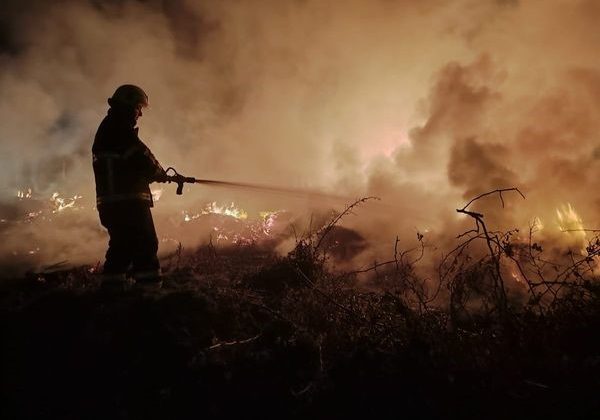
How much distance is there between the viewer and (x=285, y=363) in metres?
2.71

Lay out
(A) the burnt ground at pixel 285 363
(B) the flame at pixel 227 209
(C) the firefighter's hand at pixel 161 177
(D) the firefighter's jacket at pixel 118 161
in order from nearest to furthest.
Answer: (A) the burnt ground at pixel 285 363
(D) the firefighter's jacket at pixel 118 161
(C) the firefighter's hand at pixel 161 177
(B) the flame at pixel 227 209

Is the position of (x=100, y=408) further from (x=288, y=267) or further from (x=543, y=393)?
(x=288, y=267)

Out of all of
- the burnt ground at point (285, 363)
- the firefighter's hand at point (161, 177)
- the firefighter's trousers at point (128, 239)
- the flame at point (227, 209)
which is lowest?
the burnt ground at point (285, 363)

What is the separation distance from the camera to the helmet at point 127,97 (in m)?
4.20

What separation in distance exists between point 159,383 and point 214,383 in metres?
0.39

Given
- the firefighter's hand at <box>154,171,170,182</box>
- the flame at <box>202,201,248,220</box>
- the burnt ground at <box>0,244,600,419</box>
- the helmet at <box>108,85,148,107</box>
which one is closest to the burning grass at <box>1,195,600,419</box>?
the burnt ground at <box>0,244,600,419</box>

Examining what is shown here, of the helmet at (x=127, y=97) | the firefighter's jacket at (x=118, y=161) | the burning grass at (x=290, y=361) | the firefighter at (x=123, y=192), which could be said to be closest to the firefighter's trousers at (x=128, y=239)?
the firefighter at (x=123, y=192)

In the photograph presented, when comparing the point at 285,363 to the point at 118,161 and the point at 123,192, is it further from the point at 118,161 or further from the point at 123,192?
the point at 118,161

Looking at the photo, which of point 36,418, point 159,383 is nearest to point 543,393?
point 159,383

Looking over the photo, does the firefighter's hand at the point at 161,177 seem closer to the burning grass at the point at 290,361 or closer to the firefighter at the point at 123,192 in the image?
the firefighter at the point at 123,192

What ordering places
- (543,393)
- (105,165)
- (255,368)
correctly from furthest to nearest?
(105,165)
(255,368)
(543,393)

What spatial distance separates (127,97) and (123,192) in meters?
→ 1.12

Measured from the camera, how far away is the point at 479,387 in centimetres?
233

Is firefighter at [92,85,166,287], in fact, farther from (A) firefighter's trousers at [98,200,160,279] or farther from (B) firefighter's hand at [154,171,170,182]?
(B) firefighter's hand at [154,171,170,182]
